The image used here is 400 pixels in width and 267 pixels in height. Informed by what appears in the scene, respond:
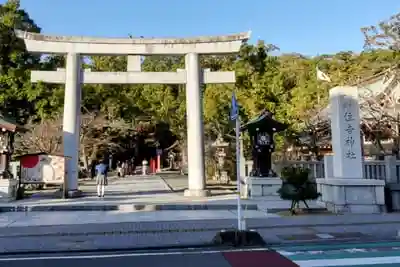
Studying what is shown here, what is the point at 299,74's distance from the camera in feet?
118

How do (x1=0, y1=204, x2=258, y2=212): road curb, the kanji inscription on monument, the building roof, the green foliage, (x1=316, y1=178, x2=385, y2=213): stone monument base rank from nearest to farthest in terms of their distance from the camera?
1. (x1=316, y1=178, x2=385, y2=213): stone monument base
2. the kanji inscription on monument
3. (x1=0, y1=204, x2=258, y2=212): road curb
4. the building roof
5. the green foliage

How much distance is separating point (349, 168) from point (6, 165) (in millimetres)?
14466

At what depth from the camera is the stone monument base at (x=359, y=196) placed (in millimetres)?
12344

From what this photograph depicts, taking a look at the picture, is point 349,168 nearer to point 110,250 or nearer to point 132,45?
point 110,250

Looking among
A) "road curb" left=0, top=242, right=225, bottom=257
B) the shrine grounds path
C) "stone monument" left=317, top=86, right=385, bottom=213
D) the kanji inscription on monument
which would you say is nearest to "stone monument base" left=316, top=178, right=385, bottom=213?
"stone monument" left=317, top=86, right=385, bottom=213

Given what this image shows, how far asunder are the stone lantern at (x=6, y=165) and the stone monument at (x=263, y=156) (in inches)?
403

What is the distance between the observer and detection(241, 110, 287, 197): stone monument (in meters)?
18.0

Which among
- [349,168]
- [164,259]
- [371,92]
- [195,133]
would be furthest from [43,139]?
[164,259]

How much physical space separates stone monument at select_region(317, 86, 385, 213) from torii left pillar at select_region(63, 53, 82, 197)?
37.1 feet

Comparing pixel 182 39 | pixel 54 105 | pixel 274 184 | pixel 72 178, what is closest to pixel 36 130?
pixel 54 105

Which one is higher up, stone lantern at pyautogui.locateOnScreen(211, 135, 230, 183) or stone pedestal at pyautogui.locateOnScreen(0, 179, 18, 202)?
stone lantern at pyautogui.locateOnScreen(211, 135, 230, 183)

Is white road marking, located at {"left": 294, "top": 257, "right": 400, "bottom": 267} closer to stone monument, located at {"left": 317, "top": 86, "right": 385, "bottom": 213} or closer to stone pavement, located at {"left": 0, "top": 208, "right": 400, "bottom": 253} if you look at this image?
stone pavement, located at {"left": 0, "top": 208, "right": 400, "bottom": 253}

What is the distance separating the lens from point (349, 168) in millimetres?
12445

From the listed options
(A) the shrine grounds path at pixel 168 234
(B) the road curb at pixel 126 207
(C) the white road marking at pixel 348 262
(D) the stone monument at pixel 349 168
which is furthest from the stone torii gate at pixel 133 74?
(C) the white road marking at pixel 348 262
